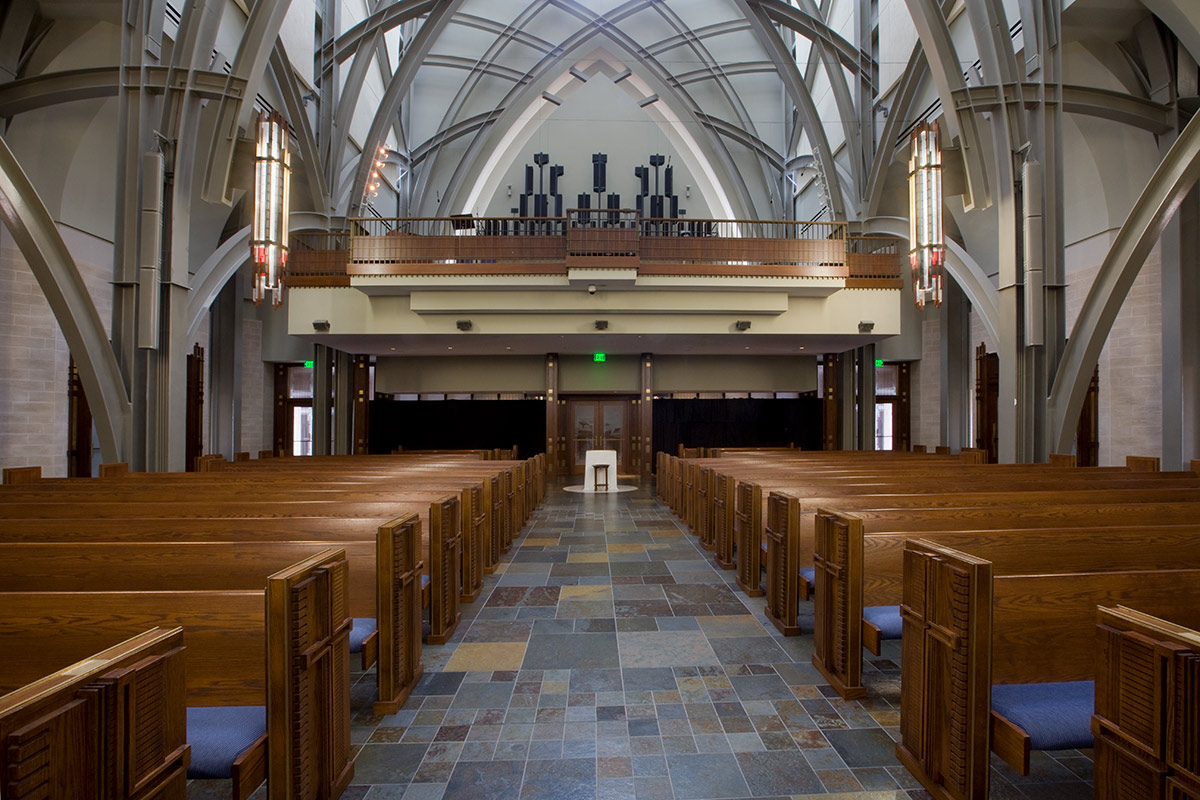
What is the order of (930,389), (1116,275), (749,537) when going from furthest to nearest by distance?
(930,389) → (1116,275) → (749,537)

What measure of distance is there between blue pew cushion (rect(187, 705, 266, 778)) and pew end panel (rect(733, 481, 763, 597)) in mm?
3330

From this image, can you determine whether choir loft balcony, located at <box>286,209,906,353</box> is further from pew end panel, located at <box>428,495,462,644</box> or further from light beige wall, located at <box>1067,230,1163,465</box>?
pew end panel, located at <box>428,495,462,644</box>

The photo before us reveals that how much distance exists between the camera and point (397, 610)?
2.86 meters

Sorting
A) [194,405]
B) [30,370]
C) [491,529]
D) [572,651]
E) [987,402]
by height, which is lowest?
[572,651]

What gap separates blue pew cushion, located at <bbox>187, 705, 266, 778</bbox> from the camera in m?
1.76

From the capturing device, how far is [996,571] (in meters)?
2.69

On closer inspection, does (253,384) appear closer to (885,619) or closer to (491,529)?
(491,529)

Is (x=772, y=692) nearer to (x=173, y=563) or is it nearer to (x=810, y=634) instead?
(x=810, y=634)

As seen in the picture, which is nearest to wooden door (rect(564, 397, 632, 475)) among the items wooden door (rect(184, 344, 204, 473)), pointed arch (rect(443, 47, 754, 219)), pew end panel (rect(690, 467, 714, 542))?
wooden door (rect(184, 344, 204, 473))

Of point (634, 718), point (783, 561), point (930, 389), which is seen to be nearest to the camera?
point (634, 718)

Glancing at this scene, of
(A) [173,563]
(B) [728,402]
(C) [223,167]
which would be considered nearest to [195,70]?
(C) [223,167]

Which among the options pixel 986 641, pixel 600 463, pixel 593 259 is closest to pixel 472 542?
pixel 986 641

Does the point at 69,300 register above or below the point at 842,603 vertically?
above

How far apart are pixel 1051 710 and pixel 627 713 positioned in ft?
5.26
